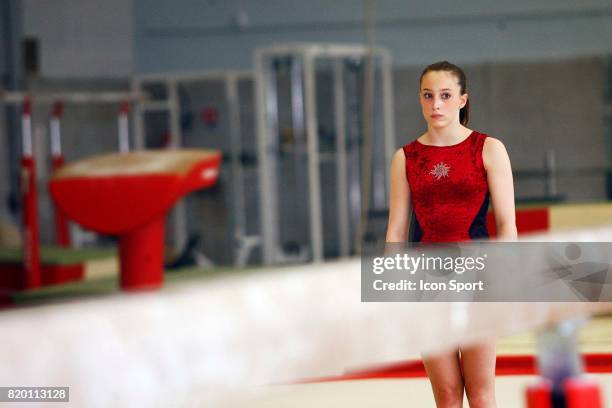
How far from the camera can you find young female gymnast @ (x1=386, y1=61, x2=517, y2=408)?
971 millimetres

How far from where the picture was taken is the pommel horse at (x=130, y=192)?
11.8ft

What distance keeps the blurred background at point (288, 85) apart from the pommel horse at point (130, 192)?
424cm

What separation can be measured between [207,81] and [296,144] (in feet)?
5.02

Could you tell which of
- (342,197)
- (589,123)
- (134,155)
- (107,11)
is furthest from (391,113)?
(134,155)

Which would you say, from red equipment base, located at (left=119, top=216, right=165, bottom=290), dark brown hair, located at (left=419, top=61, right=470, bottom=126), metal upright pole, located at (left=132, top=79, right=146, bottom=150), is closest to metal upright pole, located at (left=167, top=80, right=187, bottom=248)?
metal upright pole, located at (left=132, top=79, right=146, bottom=150)

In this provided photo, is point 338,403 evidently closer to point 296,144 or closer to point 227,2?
point 296,144

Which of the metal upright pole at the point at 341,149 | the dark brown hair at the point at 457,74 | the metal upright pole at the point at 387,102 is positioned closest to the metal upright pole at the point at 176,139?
the metal upright pole at the point at 341,149

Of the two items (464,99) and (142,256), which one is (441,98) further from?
(142,256)

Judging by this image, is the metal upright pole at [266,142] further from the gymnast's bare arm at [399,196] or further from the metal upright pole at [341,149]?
the gymnast's bare arm at [399,196]

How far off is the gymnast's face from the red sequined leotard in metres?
0.03

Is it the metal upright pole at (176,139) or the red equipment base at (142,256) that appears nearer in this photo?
the red equipment base at (142,256)

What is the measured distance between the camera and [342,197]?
27.3ft

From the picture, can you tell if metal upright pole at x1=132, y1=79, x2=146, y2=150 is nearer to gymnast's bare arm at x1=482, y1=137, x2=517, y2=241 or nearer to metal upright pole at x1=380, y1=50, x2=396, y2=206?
metal upright pole at x1=380, y1=50, x2=396, y2=206

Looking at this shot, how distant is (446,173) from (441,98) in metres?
0.08
